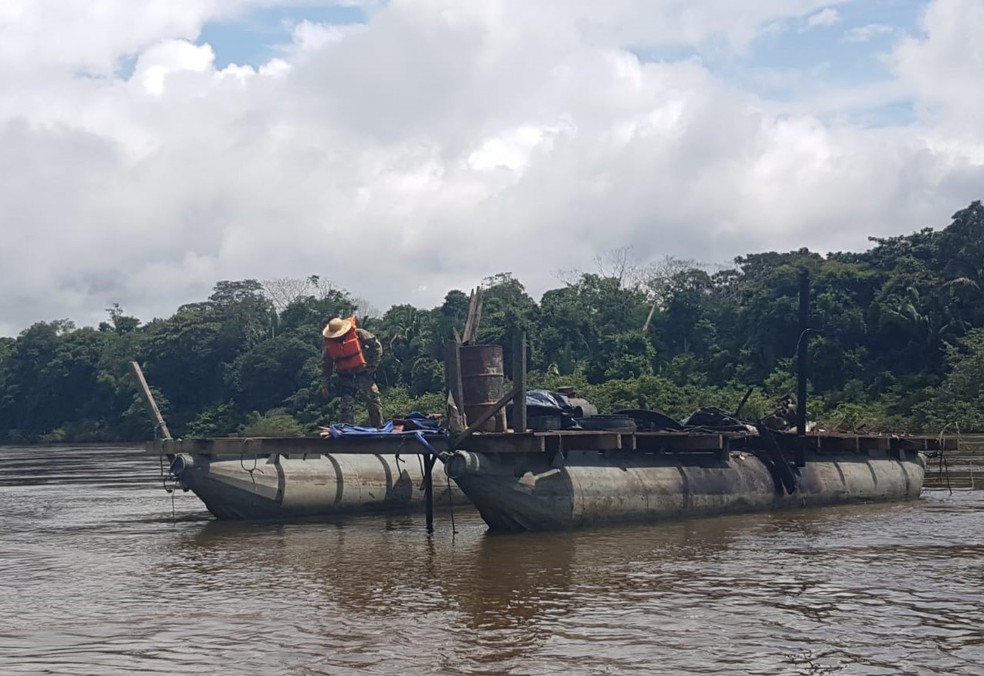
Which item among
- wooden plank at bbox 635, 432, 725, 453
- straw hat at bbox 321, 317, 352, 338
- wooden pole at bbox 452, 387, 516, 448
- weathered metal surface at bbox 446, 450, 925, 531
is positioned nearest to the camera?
wooden pole at bbox 452, 387, 516, 448

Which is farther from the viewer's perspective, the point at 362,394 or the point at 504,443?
the point at 362,394

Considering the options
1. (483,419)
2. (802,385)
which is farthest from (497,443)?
(802,385)

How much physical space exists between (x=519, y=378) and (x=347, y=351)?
596 cm

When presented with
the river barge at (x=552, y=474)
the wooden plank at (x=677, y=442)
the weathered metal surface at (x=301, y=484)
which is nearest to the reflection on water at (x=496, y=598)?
the river barge at (x=552, y=474)

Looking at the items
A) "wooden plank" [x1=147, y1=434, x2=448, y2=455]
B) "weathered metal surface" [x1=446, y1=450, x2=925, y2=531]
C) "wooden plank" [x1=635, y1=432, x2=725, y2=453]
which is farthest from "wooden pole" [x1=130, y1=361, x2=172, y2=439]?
"wooden plank" [x1=635, y1=432, x2=725, y2=453]

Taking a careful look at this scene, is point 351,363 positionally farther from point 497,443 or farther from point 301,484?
point 497,443

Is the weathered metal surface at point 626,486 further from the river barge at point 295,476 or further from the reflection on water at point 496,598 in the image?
the river barge at point 295,476

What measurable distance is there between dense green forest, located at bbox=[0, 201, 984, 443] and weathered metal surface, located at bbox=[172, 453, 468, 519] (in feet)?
43.8

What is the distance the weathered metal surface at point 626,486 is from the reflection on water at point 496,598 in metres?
0.37

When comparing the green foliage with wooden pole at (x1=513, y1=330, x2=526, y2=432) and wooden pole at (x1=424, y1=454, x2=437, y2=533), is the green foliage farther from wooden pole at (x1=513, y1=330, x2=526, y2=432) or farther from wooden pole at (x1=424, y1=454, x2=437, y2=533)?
wooden pole at (x1=513, y1=330, x2=526, y2=432)

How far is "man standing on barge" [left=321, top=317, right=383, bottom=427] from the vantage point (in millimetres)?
21484

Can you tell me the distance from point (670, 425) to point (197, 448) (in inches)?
320

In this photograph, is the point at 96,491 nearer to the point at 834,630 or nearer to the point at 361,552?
the point at 361,552

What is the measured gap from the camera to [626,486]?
18.0 m
